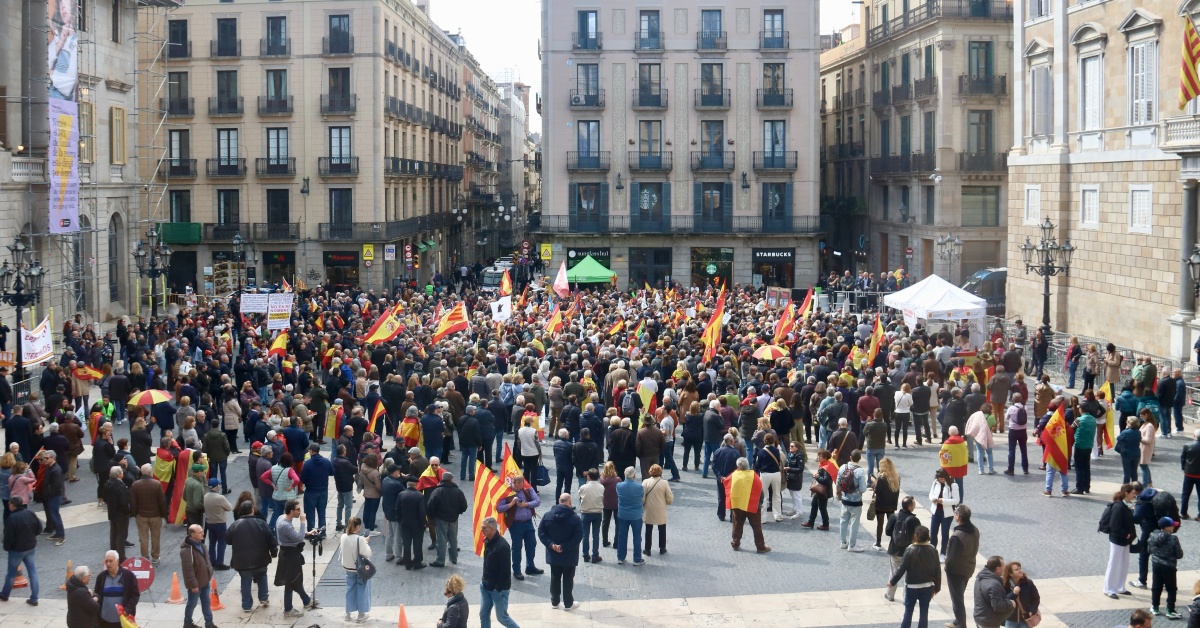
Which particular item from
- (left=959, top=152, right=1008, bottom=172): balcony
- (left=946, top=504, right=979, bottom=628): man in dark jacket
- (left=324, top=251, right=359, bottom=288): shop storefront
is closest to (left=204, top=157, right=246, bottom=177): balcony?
(left=324, top=251, right=359, bottom=288): shop storefront

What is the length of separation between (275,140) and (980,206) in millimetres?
30291

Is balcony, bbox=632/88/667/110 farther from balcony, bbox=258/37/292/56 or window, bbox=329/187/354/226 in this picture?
balcony, bbox=258/37/292/56

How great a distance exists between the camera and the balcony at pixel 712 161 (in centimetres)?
5634

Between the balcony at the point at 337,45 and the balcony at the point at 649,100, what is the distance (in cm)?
1263

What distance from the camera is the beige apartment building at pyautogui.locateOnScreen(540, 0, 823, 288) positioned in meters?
56.3

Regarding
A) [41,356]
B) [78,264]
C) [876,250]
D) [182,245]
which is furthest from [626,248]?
[41,356]

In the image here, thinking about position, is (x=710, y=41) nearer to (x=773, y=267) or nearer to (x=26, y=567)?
(x=773, y=267)

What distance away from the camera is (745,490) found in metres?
16.5

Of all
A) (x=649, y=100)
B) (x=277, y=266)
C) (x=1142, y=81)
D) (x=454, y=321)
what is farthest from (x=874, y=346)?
(x=277, y=266)

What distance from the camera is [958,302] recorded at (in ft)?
102

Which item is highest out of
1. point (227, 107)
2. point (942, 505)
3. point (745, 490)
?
point (227, 107)

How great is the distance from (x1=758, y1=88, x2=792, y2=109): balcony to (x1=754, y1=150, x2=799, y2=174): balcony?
2.02m

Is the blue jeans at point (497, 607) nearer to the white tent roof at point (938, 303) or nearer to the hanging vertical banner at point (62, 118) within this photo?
the white tent roof at point (938, 303)

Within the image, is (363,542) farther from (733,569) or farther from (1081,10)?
(1081,10)
